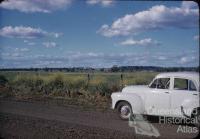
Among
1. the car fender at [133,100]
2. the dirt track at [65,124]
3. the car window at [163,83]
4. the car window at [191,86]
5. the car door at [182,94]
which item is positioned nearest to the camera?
the dirt track at [65,124]

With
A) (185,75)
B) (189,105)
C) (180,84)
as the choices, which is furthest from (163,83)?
(189,105)

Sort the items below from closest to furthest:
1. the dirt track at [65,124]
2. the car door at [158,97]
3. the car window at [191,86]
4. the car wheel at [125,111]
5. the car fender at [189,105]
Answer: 1. the dirt track at [65,124]
2. the car fender at [189,105]
3. the car window at [191,86]
4. the car door at [158,97]
5. the car wheel at [125,111]

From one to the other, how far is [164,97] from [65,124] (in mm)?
3000

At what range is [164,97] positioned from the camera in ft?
40.0

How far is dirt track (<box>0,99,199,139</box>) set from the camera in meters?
10.7

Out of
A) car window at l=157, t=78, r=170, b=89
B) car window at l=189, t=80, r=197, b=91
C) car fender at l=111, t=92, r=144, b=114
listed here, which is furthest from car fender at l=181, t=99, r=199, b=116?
car fender at l=111, t=92, r=144, b=114

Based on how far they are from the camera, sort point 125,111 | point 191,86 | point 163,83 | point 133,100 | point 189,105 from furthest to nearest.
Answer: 1. point 125,111
2. point 133,100
3. point 163,83
4. point 191,86
5. point 189,105

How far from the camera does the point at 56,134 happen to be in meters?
10.6

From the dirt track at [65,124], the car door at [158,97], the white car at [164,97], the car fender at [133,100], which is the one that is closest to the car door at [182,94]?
the white car at [164,97]

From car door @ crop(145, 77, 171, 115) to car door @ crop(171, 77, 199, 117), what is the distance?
20 cm

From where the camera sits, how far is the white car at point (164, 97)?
38.1ft

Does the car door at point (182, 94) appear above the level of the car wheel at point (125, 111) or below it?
above

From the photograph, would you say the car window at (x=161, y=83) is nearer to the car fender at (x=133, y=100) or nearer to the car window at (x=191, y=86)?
the car fender at (x=133, y=100)

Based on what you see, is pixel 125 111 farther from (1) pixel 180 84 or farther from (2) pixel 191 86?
(2) pixel 191 86
